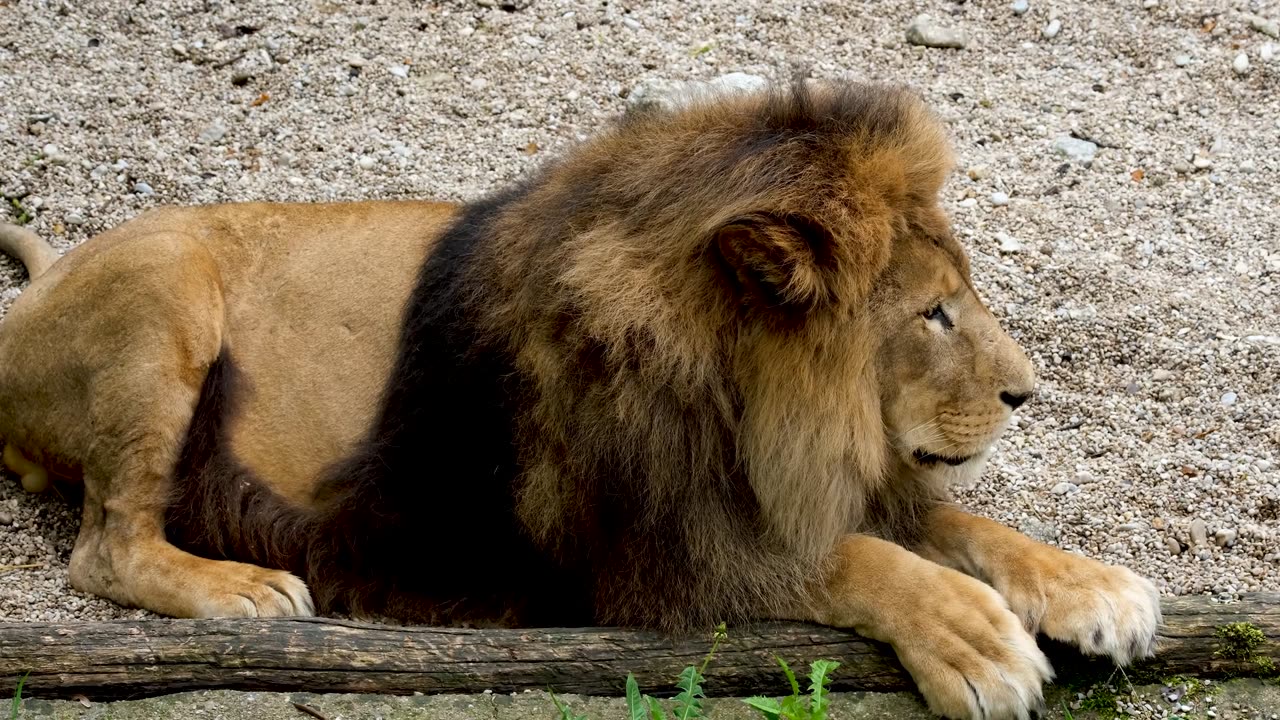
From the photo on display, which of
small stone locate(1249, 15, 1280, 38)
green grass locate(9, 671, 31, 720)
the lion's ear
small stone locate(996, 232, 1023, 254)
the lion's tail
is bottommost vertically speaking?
the lion's tail

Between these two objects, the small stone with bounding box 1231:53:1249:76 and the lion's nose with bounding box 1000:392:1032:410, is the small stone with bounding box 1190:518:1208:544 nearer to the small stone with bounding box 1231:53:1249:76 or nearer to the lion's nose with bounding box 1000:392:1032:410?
the lion's nose with bounding box 1000:392:1032:410

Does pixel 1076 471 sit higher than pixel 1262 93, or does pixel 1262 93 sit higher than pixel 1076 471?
pixel 1262 93

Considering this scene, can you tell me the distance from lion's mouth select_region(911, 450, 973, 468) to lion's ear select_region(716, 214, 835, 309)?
1.61ft

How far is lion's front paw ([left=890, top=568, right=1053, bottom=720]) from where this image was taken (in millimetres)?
2828

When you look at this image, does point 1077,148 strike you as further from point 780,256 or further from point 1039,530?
point 780,256

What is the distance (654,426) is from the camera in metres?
2.97

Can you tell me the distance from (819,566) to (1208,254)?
8.38 feet

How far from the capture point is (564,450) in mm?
3121

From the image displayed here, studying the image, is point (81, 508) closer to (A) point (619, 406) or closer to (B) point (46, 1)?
(A) point (619, 406)

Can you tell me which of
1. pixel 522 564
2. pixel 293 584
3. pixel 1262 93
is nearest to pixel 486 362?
pixel 522 564

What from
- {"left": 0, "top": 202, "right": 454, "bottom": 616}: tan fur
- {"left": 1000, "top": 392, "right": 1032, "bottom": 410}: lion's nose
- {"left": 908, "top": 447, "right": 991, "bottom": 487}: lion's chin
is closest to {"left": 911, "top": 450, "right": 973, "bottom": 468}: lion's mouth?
{"left": 908, "top": 447, "right": 991, "bottom": 487}: lion's chin

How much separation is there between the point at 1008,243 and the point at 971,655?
8.18 ft

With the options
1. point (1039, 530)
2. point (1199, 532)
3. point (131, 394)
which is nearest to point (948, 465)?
point (1039, 530)

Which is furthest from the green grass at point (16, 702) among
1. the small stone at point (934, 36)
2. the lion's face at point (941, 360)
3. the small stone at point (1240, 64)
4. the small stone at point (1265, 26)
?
the small stone at point (1265, 26)
